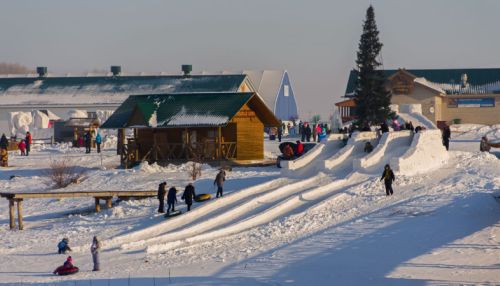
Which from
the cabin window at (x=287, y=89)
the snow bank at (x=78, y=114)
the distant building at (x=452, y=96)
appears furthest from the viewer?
the cabin window at (x=287, y=89)

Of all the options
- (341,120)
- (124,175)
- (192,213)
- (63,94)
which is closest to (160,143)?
(124,175)

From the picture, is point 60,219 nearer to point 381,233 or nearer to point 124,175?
point 124,175

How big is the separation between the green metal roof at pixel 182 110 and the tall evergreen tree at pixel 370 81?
12970 mm

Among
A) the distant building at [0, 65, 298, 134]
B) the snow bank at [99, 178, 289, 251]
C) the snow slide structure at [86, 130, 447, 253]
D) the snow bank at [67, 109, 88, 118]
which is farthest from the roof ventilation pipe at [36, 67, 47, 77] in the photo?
the snow bank at [99, 178, 289, 251]

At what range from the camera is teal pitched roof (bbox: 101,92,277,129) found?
46156mm

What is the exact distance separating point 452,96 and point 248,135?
27.2 metres

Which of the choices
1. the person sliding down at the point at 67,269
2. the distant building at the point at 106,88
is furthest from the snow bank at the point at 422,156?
the distant building at the point at 106,88

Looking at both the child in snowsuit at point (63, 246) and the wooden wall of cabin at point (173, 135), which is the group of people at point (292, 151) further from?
the child in snowsuit at point (63, 246)

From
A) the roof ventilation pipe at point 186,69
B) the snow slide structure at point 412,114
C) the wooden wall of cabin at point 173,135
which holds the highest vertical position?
the roof ventilation pipe at point 186,69

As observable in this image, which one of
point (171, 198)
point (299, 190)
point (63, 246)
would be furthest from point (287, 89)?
point (63, 246)

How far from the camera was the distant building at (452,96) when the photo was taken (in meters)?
70.1

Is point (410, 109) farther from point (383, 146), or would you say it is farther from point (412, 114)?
point (383, 146)

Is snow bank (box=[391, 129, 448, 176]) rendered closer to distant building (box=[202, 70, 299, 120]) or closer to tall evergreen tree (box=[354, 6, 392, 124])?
Result: tall evergreen tree (box=[354, 6, 392, 124])

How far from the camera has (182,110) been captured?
155ft
